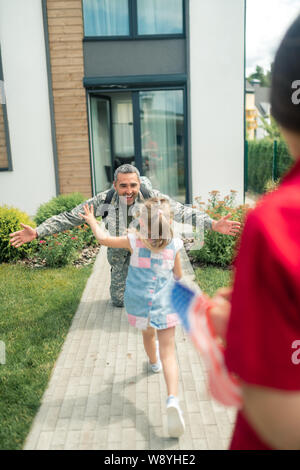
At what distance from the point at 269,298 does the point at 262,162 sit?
59.7 ft

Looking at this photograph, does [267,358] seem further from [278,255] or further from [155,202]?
[155,202]

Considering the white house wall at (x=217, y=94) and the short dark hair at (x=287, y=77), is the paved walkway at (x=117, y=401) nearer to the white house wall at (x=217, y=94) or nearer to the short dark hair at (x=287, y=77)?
the short dark hair at (x=287, y=77)

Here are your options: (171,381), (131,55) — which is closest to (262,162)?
(131,55)

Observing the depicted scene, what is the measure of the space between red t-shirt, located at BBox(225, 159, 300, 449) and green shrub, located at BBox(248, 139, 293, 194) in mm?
13814

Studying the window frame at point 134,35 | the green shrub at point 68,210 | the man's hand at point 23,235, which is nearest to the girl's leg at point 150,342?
the man's hand at point 23,235

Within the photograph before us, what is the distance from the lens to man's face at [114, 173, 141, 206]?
14.8ft

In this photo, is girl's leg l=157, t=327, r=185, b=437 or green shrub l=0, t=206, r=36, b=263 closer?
girl's leg l=157, t=327, r=185, b=437

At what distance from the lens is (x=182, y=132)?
36.8 ft

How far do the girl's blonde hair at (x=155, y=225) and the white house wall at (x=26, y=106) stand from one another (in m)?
8.15

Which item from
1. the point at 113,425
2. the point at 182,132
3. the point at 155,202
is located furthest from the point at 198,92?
the point at 113,425

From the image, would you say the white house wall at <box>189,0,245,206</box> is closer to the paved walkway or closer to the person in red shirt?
the paved walkway

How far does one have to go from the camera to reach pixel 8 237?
298 inches

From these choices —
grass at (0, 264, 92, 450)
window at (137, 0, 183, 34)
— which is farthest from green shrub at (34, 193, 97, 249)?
window at (137, 0, 183, 34)

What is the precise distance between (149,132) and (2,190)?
13.3 feet
